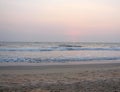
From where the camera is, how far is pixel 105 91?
6117mm

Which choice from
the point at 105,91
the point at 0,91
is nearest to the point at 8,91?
the point at 0,91

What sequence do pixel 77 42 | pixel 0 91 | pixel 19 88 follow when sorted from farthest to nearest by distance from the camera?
pixel 77 42, pixel 19 88, pixel 0 91

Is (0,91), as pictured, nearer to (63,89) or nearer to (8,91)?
(8,91)

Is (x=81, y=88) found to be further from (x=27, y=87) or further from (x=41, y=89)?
(x=27, y=87)

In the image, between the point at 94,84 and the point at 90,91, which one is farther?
the point at 94,84

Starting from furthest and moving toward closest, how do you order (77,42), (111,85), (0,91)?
(77,42)
(111,85)
(0,91)

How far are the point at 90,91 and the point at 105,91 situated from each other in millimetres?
434

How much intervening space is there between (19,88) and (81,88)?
1775mm

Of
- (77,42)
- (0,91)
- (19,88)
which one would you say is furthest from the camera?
(77,42)

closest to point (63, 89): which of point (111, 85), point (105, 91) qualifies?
point (105, 91)

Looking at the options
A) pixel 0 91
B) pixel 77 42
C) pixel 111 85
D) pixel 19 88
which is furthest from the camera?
pixel 77 42

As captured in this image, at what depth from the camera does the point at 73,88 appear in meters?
6.34

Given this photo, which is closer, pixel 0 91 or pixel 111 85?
pixel 0 91

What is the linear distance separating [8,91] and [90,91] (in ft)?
7.26
